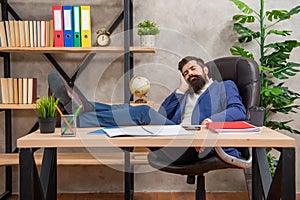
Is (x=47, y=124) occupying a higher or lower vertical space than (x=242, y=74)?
lower

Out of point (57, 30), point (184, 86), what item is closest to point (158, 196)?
point (184, 86)

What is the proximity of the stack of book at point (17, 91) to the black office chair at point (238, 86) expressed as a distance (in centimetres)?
121

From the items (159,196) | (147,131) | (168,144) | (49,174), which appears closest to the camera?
(168,144)

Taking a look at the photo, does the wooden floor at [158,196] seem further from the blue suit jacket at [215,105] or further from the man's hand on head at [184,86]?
the man's hand on head at [184,86]

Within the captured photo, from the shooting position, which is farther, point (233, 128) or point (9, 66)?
point (9, 66)

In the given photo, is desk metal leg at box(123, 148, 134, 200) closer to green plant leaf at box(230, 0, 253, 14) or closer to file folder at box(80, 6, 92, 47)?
file folder at box(80, 6, 92, 47)

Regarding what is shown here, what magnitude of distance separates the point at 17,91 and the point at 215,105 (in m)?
1.52

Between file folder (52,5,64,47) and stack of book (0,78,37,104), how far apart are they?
349 mm

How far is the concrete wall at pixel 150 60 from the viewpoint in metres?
3.88

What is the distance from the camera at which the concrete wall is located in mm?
3883

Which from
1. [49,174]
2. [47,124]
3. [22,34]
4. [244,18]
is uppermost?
[244,18]

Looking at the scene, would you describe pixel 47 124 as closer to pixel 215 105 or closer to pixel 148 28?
pixel 215 105

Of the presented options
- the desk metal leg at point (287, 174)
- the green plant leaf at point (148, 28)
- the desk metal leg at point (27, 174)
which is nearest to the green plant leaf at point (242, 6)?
the green plant leaf at point (148, 28)

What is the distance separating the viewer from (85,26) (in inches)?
141
